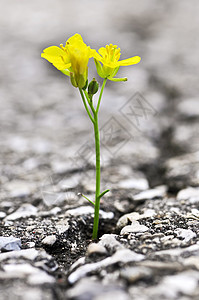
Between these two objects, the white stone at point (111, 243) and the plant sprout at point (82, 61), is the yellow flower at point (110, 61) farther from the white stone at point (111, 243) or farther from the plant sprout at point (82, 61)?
the white stone at point (111, 243)

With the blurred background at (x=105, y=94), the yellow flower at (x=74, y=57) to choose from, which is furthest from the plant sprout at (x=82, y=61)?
the blurred background at (x=105, y=94)

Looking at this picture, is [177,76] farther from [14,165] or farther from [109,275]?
[109,275]

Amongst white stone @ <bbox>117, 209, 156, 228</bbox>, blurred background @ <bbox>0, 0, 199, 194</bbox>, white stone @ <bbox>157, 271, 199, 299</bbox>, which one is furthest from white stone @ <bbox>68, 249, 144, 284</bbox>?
blurred background @ <bbox>0, 0, 199, 194</bbox>

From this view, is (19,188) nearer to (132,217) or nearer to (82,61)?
(132,217)

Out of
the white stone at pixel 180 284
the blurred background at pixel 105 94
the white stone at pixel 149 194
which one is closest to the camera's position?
the white stone at pixel 180 284

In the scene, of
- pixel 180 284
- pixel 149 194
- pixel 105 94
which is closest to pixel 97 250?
pixel 180 284

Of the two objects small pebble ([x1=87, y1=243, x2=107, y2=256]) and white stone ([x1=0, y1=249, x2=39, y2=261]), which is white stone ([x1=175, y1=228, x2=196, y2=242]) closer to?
small pebble ([x1=87, y1=243, x2=107, y2=256])

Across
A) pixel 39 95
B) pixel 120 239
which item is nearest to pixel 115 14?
pixel 39 95
